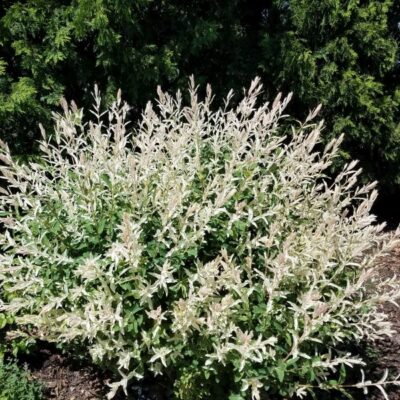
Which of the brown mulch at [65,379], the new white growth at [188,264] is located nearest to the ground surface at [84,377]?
the brown mulch at [65,379]

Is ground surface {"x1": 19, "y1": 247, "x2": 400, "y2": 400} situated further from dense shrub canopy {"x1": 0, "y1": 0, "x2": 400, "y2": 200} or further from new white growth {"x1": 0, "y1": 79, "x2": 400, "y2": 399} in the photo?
dense shrub canopy {"x1": 0, "y1": 0, "x2": 400, "y2": 200}

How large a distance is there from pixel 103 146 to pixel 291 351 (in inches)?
51.8

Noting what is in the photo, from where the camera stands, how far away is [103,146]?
2.64m

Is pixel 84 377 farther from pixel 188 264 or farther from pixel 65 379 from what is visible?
pixel 188 264

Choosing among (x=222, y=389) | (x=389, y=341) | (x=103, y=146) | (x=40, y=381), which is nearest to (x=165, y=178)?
(x=103, y=146)

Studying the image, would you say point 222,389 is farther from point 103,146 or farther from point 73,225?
point 103,146

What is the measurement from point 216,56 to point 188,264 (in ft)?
7.91

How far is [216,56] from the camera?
4.55 meters

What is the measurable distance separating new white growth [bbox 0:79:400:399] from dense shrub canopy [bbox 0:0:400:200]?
4.29ft

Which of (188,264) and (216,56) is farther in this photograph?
(216,56)

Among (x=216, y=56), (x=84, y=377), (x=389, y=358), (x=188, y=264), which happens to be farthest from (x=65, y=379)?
(x=216, y=56)

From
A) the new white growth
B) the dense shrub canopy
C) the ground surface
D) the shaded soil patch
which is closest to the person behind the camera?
the new white growth

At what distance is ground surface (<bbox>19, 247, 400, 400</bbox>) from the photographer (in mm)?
2955

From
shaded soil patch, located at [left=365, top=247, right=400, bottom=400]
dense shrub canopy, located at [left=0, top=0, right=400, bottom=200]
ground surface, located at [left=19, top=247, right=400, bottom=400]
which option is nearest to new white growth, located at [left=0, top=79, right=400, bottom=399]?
ground surface, located at [left=19, top=247, right=400, bottom=400]
